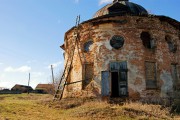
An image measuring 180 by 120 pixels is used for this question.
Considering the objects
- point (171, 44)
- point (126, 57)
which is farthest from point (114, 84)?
point (171, 44)

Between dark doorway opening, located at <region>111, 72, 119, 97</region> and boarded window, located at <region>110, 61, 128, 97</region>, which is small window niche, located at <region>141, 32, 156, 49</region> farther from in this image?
dark doorway opening, located at <region>111, 72, 119, 97</region>

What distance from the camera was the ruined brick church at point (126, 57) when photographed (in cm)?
1597

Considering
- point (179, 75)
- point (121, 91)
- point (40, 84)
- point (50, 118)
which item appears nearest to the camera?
point (50, 118)

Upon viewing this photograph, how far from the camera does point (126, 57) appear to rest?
16094mm

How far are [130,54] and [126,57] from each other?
350 mm

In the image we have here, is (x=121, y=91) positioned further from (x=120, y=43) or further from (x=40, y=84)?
(x=40, y=84)

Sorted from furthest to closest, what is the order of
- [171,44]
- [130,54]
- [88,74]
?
1. [171,44]
2. [88,74]
3. [130,54]

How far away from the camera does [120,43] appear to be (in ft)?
54.1

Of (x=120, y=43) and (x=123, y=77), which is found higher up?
(x=120, y=43)

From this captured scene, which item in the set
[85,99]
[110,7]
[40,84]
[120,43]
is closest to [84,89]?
[85,99]

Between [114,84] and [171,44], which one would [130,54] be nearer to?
[114,84]

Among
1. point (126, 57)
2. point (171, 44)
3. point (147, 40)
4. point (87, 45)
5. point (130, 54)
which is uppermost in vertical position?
point (147, 40)

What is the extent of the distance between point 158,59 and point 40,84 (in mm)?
43501

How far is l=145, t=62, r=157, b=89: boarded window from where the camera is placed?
16183mm
